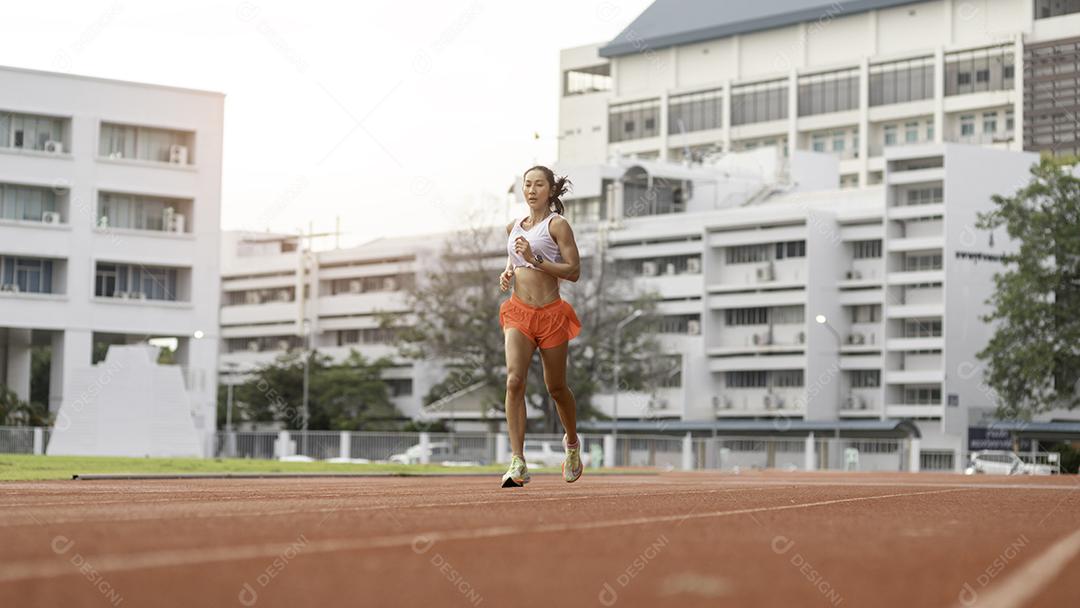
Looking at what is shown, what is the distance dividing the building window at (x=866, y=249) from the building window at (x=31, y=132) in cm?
4415

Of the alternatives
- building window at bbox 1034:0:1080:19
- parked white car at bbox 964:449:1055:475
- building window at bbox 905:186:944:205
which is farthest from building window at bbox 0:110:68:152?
building window at bbox 1034:0:1080:19

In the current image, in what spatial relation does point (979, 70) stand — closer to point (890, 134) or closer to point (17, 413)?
point (890, 134)

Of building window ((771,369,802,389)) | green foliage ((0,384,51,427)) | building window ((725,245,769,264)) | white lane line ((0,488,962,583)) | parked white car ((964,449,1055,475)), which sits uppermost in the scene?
building window ((725,245,769,264))

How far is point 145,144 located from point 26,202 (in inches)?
195

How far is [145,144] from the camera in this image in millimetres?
68312

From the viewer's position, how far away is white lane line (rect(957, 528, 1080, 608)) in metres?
3.82

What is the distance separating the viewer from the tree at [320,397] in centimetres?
10406

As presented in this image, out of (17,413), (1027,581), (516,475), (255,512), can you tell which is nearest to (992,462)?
(17,413)

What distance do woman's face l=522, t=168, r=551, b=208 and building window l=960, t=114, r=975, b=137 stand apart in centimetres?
10401

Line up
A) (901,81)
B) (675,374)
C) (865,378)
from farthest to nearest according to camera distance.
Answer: (901,81)
(675,374)
(865,378)

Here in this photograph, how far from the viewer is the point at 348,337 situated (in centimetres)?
12575

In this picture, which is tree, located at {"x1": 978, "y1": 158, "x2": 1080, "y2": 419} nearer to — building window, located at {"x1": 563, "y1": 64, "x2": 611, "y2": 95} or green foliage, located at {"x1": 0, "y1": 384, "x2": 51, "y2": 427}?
green foliage, located at {"x1": 0, "y1": 384, "x2": 51, "y2": 427}

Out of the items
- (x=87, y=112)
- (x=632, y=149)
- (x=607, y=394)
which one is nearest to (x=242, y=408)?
(x=607, y=394)

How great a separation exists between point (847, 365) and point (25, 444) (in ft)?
168
